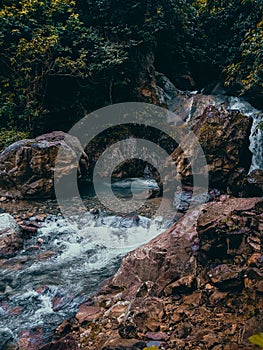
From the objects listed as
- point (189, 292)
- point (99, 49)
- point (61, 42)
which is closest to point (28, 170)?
point (61, 42)

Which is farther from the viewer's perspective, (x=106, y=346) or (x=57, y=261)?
(x=57, y=261)

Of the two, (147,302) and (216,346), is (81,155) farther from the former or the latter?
(216,346)

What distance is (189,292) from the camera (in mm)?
3322

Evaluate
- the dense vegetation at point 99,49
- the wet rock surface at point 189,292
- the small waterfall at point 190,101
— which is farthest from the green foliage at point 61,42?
the wet rock surface at point 189,292

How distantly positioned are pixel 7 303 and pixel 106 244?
2.22 m

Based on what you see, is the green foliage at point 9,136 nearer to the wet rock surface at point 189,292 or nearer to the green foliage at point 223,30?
the wet rock surface at point 189,292

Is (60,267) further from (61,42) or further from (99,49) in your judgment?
(61,42)

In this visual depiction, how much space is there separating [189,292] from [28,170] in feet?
19.4

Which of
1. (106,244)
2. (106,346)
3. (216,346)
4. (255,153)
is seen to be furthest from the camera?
(255,153)

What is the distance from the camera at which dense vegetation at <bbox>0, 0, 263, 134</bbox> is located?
9352 mm

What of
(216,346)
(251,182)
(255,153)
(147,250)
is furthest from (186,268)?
(255,153)

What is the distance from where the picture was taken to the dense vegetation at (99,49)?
9.35 m

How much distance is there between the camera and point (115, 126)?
11.1 meters

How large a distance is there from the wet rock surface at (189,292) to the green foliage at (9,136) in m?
6.30
